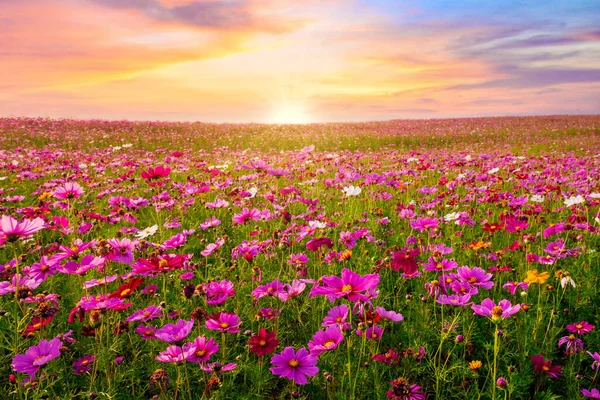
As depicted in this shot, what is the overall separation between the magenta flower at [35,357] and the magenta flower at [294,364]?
743mm

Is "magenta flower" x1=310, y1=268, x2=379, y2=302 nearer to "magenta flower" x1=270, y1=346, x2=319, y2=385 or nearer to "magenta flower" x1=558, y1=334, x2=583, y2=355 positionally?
"magenta flower" x1=270, y1=346, x2=319, y2=385

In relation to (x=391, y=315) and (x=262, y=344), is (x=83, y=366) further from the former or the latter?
(x=391, y=315)

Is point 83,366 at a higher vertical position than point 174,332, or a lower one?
lower

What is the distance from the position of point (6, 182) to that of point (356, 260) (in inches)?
245

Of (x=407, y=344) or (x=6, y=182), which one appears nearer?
(x=407, y=344)

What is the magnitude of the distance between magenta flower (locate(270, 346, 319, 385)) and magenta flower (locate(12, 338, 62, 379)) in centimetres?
74

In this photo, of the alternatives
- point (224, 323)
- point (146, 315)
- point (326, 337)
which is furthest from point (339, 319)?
point (146, 315)

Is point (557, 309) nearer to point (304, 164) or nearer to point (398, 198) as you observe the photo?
point (398, 198)

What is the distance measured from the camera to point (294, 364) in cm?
137

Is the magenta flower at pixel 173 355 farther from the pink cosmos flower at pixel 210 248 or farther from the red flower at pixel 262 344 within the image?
the pink cosmos flower at pixel 210 248

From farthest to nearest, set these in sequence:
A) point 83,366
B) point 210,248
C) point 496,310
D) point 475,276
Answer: point 210,248 < point 475,276 < point 83,366 < point 496,310

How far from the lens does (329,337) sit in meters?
1.46

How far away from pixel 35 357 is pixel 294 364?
3.00 feet

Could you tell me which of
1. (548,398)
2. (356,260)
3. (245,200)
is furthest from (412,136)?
(548,398)
